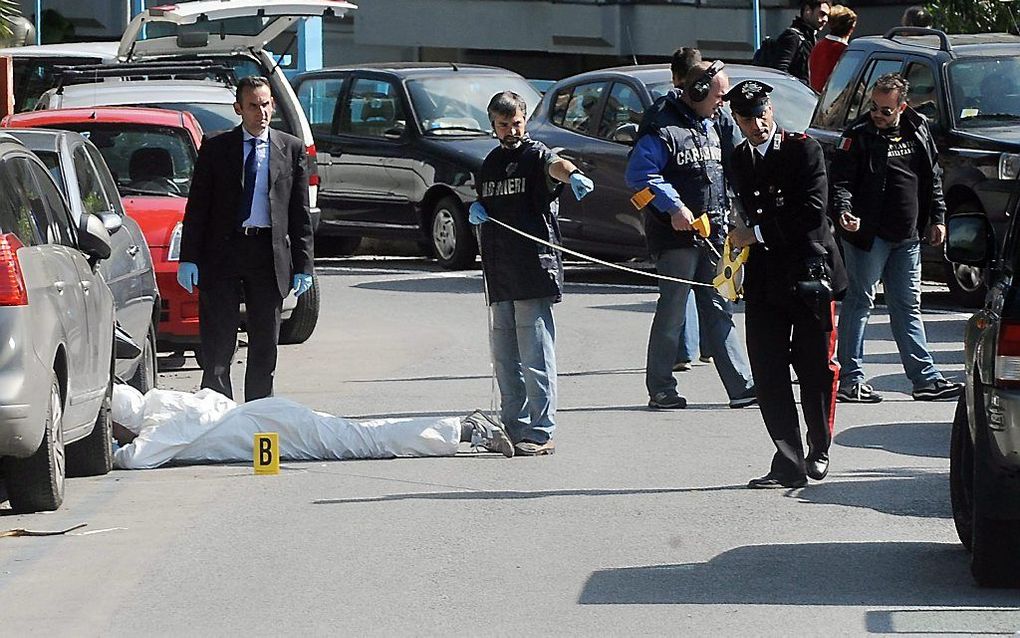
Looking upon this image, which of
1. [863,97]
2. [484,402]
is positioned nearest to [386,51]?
[863,97]

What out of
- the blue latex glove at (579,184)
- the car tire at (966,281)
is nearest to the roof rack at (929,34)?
the car tire at (966,281)

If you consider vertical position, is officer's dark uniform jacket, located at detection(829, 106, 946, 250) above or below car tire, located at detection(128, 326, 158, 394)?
above

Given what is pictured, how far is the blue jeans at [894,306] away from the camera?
12000mm

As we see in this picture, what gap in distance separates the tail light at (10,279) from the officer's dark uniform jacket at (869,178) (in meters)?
5.16

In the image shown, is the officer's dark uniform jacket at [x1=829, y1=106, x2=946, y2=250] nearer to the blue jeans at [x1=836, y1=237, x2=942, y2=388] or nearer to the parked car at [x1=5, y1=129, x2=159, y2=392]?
the blue jeans at [x1=836, y1=237, x2=942, y2=388]

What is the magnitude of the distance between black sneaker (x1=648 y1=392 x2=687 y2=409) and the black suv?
13.5 feet

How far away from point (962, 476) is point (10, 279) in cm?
378

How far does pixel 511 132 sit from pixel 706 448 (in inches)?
73.0

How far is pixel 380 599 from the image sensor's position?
713 cm

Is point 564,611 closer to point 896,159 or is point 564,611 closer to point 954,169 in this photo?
point 896,159

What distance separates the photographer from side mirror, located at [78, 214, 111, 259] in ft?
31.9

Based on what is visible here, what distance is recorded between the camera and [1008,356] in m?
6.66

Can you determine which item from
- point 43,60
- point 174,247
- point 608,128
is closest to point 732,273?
point 174,247

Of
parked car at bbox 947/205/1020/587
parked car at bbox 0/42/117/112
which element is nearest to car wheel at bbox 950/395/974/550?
parked car at bbox 947/205/1020/587
